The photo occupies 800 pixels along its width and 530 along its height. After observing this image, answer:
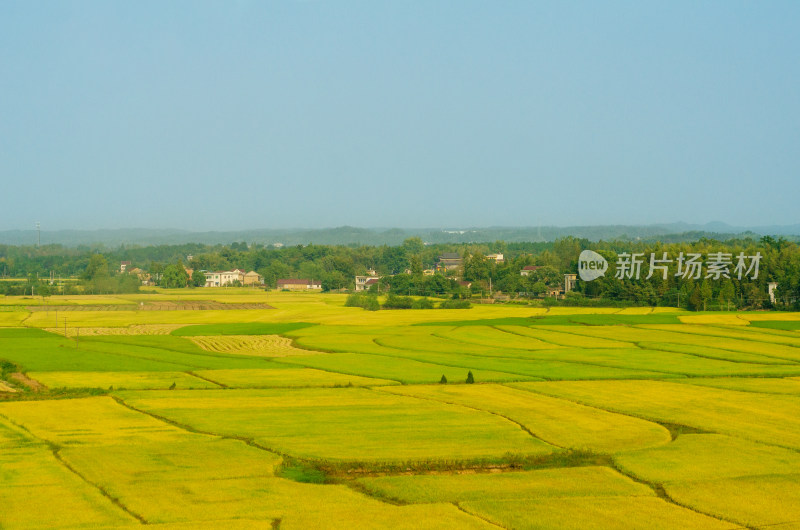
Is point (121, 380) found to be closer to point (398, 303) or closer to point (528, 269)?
point (398, 303)

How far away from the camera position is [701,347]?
61.8 m

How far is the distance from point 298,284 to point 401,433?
14662 centimetres

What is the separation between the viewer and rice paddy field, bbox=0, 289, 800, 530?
2170 cm

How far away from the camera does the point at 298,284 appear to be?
176 m

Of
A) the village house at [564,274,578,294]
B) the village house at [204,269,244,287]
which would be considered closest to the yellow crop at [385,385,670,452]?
the village house at [564,274,578,294]

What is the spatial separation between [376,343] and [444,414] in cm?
3218

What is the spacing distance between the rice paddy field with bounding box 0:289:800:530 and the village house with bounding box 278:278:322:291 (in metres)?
103

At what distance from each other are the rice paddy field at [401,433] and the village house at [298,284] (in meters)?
103

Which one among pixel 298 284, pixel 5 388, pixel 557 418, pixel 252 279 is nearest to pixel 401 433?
pixel 557 418

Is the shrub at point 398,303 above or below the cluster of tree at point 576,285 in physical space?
below

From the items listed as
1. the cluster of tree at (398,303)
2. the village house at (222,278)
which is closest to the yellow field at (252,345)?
the cluster of tree at (398,303)

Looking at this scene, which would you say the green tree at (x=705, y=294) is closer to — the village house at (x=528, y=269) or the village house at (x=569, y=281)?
the village house at (x=569, y=281)

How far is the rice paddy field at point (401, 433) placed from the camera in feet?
71.2

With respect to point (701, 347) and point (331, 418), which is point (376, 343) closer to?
point (701, 347)
